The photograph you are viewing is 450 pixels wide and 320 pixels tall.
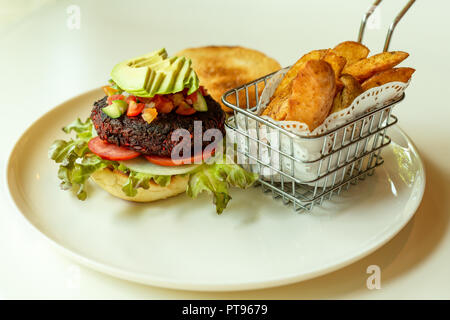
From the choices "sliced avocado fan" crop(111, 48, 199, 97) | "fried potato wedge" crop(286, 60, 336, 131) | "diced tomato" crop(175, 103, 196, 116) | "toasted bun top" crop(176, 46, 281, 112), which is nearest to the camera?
"fried potato wedge" crop(286, 60, 336, 131)

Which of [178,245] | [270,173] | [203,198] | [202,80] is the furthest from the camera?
[202,80]

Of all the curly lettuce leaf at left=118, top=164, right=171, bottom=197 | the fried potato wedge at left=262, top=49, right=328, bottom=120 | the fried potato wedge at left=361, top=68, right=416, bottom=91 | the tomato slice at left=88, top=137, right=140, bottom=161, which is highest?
the fried potato wedge at left=361, top=68, right=416, bottom=91

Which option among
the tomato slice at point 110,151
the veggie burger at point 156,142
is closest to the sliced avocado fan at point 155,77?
the veggie burger at point 156,142

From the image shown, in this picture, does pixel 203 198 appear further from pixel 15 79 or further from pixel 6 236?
pixel 15 79

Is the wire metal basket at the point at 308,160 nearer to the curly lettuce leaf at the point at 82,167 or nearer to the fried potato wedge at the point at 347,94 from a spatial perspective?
the fried potato wedge at the point at 347,94

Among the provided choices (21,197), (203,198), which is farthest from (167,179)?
(21,197)

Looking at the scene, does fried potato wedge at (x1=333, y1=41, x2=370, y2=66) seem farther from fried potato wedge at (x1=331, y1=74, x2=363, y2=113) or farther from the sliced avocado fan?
the sliced avocado fan

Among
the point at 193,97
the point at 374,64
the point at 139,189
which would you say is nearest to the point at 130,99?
the point at 193,97

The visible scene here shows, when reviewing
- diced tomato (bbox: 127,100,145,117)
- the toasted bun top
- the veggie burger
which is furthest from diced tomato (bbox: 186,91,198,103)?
the toasted bun top
